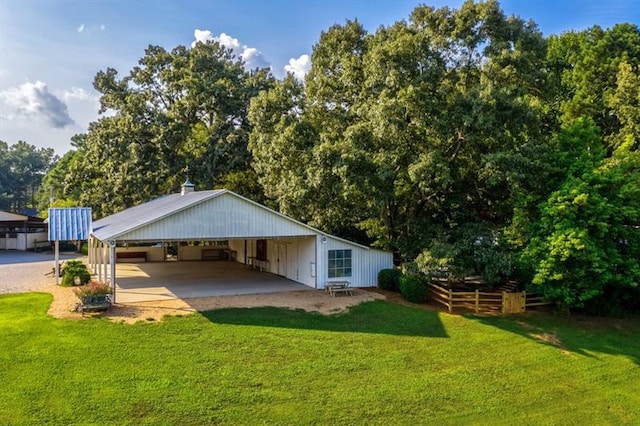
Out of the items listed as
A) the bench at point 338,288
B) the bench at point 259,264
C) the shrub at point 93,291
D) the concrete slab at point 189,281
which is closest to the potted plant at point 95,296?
the shrub at point 93,291

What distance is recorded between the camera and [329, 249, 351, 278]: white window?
20.0 m

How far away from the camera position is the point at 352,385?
35.8 ft

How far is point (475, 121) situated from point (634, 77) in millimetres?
13508

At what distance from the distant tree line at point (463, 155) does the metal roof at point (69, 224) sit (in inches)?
350

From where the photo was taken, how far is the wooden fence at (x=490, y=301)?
17.0 meters

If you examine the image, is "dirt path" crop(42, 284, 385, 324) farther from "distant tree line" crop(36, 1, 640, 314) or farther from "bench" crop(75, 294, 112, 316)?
"distant tree line" crop(36, 1, 640, 314)

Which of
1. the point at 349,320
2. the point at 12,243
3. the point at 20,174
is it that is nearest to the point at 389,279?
the point at 349,320

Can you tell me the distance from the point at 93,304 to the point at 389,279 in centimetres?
1128

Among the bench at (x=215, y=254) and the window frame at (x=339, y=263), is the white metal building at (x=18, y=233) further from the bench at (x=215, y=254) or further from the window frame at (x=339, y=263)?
the window frame at (x=339, y=263)

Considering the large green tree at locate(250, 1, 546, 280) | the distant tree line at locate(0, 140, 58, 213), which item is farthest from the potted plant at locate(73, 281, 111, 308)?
the distant tree line at locate(0, 140, 58, 213)

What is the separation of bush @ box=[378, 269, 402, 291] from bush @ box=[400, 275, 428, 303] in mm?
1181

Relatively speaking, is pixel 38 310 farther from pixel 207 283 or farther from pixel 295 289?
pixel 295 289

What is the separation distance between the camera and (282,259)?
909 inches

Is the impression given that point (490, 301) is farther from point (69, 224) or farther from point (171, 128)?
point (171, 128)
